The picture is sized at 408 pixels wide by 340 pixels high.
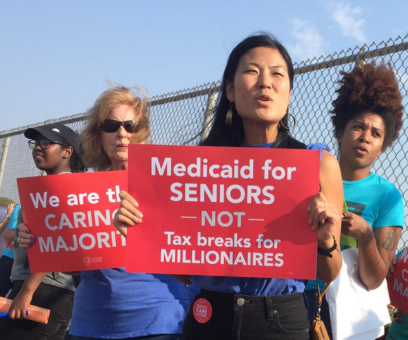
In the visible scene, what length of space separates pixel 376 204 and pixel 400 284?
0.48 metres

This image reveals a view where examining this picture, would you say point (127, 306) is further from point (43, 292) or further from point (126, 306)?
point (43, 292)

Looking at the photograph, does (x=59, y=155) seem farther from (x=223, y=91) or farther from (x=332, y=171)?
(x=332, y=171)

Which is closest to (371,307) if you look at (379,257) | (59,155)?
(379,257)

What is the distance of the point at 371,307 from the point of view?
273 centimetres

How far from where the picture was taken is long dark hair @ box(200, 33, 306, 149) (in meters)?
2.33

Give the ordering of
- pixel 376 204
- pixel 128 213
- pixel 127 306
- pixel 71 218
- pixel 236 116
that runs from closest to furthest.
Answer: pixel 128 213, pixel 236 116, pixel 127 306, pixel 71 218, pixel 376 204

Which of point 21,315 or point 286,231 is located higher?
point 286,231

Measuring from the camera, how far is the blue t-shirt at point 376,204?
2896 mm

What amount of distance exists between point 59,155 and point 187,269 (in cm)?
243

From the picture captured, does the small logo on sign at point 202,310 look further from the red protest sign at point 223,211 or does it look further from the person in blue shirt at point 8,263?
the person in blue shirt at point 8,263

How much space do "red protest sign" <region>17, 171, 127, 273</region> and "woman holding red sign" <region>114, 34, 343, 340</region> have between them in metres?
0.53

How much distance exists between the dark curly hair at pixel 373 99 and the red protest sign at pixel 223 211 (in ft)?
4.16

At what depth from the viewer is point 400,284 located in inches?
120

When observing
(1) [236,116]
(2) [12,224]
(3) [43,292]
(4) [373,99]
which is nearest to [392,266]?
(4) [373,99]
